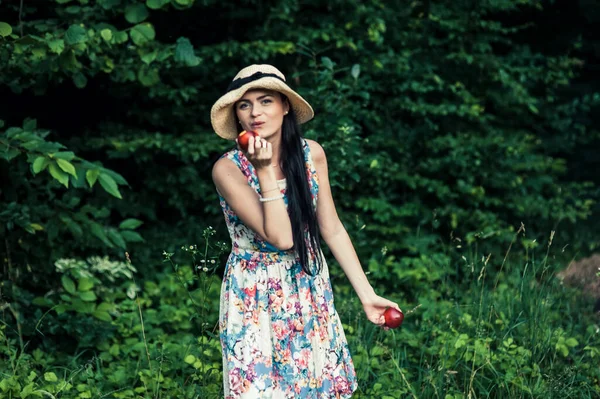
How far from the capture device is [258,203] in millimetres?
2596

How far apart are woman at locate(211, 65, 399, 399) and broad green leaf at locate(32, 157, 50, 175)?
0.99 meters

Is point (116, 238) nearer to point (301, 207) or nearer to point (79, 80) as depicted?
point (79, 80)

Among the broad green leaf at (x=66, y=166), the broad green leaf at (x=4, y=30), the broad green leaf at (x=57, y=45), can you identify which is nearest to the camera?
the broad green leaf at (x=66, y=166)

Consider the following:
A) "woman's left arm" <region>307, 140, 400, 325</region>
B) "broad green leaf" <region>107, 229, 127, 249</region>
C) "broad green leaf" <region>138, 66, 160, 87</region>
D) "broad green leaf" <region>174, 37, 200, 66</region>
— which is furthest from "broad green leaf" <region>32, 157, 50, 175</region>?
"woman's left arm" <region>307, 140, 400, 325</region>

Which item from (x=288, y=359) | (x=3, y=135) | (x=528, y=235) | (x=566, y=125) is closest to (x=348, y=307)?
(x=288, y=359)

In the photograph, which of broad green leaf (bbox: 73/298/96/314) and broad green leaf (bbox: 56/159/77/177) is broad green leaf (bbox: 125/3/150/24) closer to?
broad green leaf (bbox: 56/159/77/177)

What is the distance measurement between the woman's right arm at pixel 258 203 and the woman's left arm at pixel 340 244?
0.30 meters

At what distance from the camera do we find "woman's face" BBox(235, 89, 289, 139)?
9.02 feet

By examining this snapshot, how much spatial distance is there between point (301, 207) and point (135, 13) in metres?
1.76

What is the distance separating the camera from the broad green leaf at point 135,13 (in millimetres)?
3928

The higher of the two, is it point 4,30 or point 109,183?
point 4,30

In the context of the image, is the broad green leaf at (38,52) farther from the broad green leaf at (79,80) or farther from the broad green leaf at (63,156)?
the broad green leaf at (63,156)

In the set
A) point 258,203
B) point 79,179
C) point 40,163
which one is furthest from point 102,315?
point 258,203

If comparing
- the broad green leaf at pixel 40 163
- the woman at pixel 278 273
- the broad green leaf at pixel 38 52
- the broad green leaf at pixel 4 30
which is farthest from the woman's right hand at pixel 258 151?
the broad green leaf at pixel 38 52
